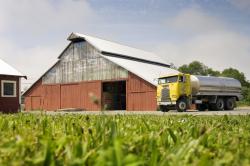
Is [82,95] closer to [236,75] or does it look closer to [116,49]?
[116,49]

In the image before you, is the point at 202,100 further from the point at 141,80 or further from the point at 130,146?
the point at 130,146

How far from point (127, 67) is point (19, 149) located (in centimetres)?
3988

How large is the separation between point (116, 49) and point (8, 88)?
19904mm

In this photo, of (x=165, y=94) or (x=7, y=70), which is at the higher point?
(x=7, y=70)

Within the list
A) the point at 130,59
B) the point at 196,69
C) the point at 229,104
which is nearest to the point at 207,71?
the point at 196,69

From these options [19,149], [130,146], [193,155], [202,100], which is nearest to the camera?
[19,149]

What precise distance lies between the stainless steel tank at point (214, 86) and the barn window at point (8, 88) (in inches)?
605

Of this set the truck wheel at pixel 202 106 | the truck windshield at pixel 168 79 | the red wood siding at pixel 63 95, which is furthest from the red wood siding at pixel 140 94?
the truck windshield at pixel 168 79

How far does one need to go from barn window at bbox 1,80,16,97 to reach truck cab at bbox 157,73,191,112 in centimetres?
1251

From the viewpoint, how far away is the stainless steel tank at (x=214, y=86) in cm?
3297

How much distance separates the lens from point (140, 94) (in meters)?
39.6

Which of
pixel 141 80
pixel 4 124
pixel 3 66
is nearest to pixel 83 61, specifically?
pixel 141 80

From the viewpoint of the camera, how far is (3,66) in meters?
32.0

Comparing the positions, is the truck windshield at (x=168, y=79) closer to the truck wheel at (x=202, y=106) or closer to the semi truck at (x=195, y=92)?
the semi truck at (x=195, y=92)
